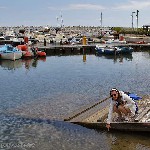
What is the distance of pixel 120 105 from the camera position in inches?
683

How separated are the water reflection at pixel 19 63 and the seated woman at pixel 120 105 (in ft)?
106

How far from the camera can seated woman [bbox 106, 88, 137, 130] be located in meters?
17.0

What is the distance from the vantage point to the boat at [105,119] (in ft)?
57.3

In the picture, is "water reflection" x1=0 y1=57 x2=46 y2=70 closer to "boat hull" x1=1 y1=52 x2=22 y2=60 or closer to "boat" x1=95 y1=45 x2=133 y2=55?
"boat hull" x1=1 y1=52 x2=22 y2=60

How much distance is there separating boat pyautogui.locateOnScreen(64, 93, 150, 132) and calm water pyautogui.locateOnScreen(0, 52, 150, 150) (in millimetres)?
327

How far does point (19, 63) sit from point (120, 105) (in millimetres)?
37996

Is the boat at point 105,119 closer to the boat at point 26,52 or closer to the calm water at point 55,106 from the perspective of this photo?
the calm water at point 55,106

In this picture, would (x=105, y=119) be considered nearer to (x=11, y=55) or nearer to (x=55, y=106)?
(x=55, y=106)

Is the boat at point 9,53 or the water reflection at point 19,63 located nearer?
the water reflection at point 19,63

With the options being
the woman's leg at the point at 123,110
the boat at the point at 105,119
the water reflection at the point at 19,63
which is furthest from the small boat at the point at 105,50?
the woman's leg at the point at 123,110

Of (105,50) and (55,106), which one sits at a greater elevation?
(105,50)

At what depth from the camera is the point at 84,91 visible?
95.3 ft

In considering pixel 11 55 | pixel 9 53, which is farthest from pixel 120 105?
pixel 9 53

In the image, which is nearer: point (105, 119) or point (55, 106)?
point (105, 119)
